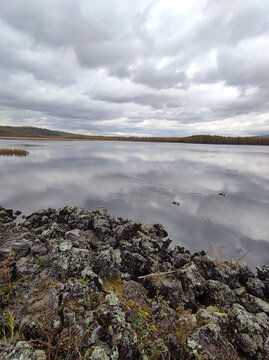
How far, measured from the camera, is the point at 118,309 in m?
3.54

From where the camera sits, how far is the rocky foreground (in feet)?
9.83

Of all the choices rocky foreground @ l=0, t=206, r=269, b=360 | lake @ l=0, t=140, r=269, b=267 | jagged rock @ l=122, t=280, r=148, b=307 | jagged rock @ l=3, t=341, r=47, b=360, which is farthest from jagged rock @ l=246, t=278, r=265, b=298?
jagged rock @ l=3, t=341, r=47, b=360

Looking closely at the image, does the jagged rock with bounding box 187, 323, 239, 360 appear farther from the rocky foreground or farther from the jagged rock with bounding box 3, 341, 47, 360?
the jagged rock with bounding box 3, 341, 47, 360

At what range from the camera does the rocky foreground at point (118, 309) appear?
118 inches

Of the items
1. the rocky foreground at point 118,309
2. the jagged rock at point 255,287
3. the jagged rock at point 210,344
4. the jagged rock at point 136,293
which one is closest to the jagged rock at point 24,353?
the rocky foreground at point 118,309

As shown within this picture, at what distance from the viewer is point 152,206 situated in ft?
48.7

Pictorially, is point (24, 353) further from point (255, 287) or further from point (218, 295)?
point (255, 287)

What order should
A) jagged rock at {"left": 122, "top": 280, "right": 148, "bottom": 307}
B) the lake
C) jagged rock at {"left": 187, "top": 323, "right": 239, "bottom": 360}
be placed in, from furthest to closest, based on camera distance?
the lake < jagged rock at {"left": 122, "top": 280, "right": 148, "bottom": 307} < jagged rock at {"left": 187, "top": 323, "right": 239, "bottom": 360}

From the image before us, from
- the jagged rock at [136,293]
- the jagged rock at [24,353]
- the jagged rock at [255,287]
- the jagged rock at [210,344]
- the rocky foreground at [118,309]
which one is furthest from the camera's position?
the jagged rock at [255,287]

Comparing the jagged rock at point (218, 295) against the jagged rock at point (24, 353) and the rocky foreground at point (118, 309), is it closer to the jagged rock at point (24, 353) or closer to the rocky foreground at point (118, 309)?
the rocky foreground at point (118, 309)

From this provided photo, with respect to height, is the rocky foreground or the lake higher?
the rocky foreground

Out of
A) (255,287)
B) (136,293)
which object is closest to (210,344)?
(136,293)

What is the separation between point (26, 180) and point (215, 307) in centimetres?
2381

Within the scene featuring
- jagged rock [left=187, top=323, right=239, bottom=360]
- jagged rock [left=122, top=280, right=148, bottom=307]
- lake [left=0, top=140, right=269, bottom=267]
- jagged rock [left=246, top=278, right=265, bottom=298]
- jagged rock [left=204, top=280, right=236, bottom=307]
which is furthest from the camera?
lake [left=0, top=140, right=269, bottom=267]
